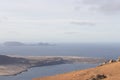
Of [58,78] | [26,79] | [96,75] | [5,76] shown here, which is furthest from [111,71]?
[5,76]

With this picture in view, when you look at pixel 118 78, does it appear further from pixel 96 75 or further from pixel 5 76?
pixel 5 76

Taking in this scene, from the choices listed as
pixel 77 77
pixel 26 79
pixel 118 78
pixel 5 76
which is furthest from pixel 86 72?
pixel 5 76

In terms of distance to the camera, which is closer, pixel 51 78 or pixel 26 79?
pixel 51 78

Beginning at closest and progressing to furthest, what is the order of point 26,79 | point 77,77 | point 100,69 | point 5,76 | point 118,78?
point 118,78
point 77,77
point 100,69
point 26,79
point 5,76

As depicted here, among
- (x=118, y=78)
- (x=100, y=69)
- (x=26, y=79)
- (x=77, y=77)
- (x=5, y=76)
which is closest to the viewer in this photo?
(x=118, y=78)

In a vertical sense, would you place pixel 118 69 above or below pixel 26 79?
above

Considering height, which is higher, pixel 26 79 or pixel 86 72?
pixel 86 72

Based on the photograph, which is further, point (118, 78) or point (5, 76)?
point (5, 76)

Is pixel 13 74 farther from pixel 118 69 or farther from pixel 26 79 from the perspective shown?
pixel 118 69

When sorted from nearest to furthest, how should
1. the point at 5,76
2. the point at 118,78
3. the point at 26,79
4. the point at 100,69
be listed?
the point at 118,78, the point at 100,69, the point at 26,79, the point at 5,76
